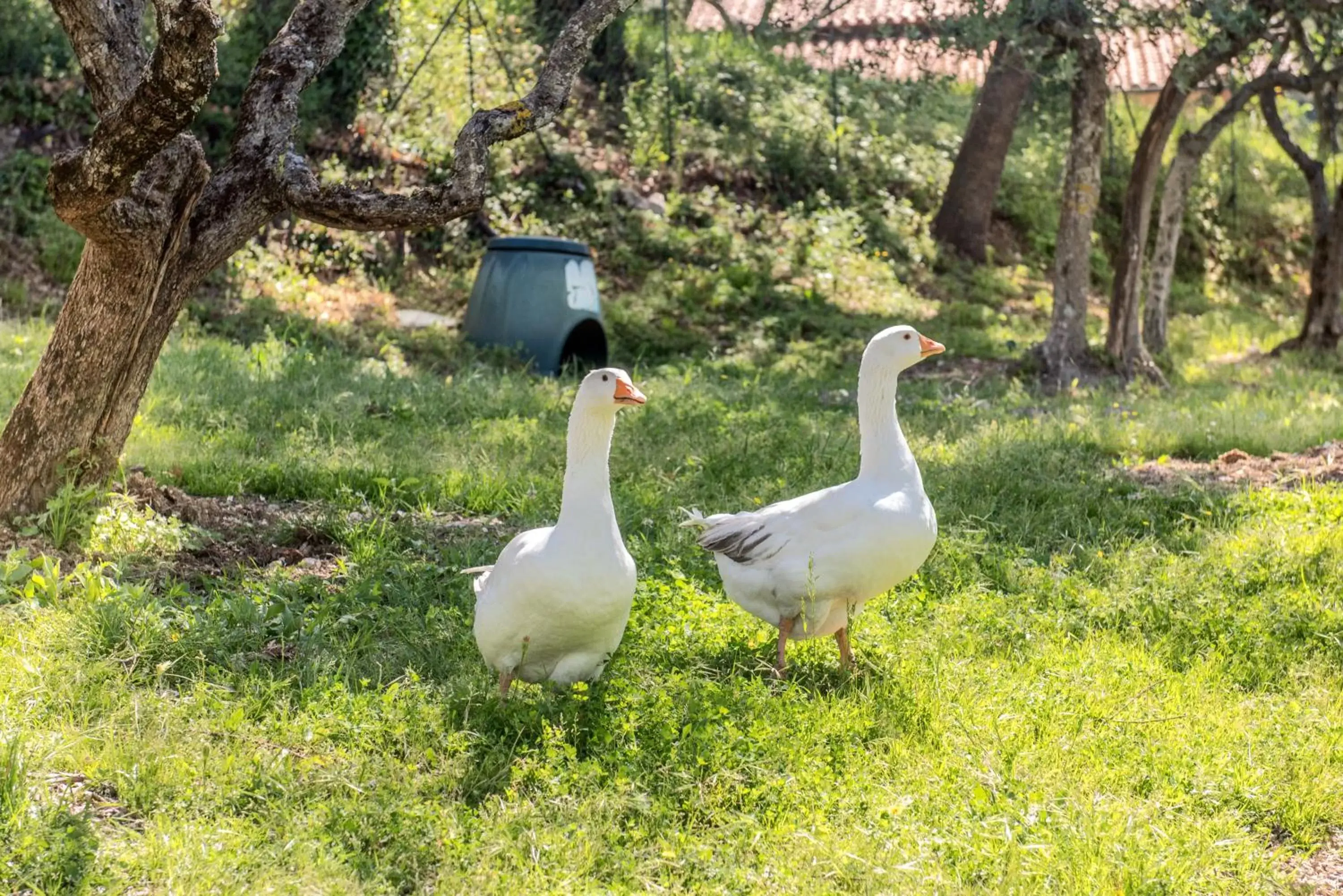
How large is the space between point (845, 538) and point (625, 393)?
1.02m

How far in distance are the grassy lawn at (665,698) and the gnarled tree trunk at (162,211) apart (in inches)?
18.3

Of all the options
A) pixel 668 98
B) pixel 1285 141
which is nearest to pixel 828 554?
pixel 668 98

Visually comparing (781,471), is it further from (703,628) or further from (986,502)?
(703,628)

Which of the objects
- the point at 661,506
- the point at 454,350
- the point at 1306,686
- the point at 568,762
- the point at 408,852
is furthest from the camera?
the point at 454,350

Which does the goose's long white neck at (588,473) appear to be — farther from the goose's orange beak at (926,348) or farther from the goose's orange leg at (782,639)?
the goose's orange beak at (926,348)

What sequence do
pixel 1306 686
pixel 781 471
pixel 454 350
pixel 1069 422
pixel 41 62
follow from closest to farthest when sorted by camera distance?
pixel 1306 686 → pixel 781 471 → pixel 1069 422 → pixel 454 350 → pixel 41 62

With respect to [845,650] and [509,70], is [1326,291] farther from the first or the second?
[845,650]

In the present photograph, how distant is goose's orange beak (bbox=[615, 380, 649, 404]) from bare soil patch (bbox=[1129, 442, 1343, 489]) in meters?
4.33

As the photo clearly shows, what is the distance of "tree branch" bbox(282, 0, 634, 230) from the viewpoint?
568 centimetres

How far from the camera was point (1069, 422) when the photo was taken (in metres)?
9.23

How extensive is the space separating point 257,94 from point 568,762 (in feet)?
11.6

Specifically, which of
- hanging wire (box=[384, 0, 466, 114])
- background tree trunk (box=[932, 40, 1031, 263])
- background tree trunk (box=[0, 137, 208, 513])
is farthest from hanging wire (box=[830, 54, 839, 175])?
background tree trunk (box=[0, 137, 208, 513])

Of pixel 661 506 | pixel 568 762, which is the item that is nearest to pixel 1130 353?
pixel 661 506

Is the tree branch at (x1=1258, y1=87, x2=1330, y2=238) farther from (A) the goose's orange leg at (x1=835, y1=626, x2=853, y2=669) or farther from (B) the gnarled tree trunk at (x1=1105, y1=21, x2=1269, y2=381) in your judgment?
(A) the goose's orange leg at (x1=835, y1=626, x2=853, y2=669)
